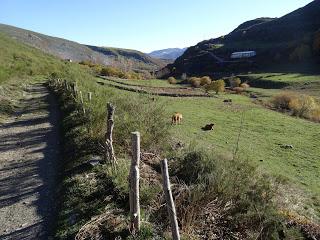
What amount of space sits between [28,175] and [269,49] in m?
150

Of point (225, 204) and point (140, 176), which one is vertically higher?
point (140, 176)

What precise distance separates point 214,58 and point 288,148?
444 feet

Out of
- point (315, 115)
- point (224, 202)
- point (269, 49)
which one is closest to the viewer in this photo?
point (224, 202)

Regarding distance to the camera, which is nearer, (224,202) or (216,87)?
(224,202)

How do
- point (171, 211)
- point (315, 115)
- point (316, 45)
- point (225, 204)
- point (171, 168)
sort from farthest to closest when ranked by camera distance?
point (316, 45), point (315, 115), point (171, 168), point (225, 204), point (171, 211)

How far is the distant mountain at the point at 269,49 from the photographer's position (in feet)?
439

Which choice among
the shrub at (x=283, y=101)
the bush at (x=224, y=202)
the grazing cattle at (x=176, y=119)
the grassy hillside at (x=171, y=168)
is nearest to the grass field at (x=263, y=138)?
the grassy hillside at (x=171, y=168)

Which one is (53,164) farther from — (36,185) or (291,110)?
(291,110)

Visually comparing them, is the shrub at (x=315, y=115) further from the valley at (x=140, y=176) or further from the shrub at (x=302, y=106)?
the valley at (x=140, y=176)

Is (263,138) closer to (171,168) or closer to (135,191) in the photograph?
(171,168)

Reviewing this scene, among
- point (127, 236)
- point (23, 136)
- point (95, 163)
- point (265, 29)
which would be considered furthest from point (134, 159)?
point (265, 29)

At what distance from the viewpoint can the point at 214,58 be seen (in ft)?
529

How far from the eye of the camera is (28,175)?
14.0m

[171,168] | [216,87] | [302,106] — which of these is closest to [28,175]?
[171,168]
